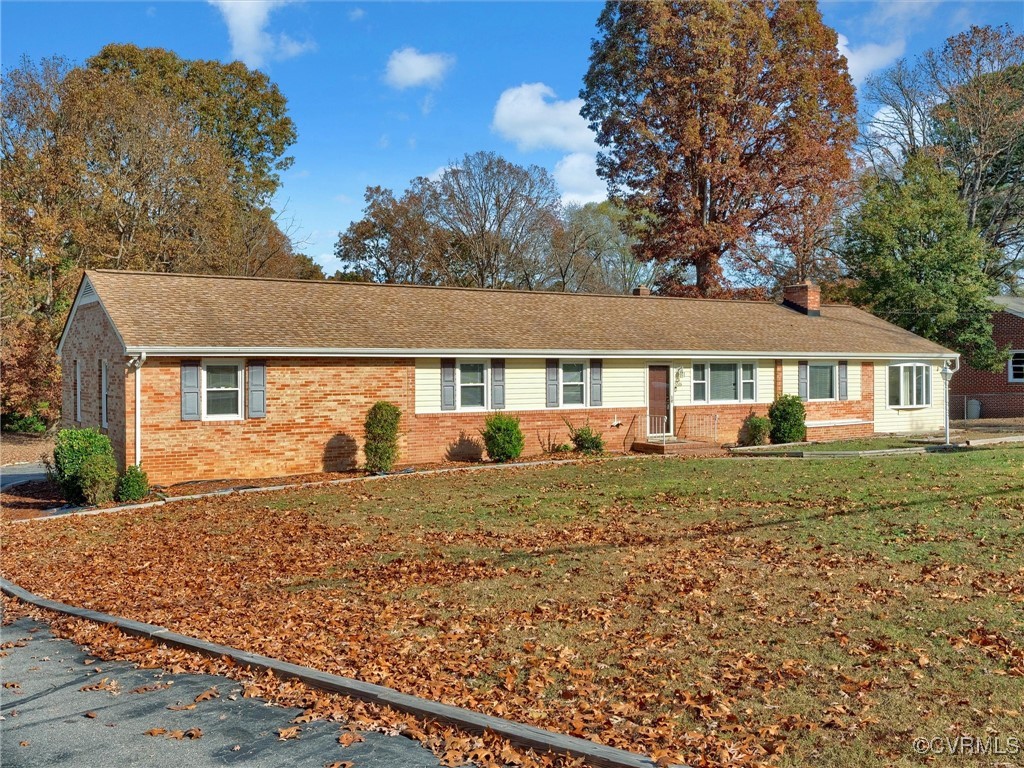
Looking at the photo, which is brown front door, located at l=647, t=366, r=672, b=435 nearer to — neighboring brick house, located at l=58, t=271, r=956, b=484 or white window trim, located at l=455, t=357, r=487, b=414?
neighboring brick house, located at l=58, t=271, r=956, b=484

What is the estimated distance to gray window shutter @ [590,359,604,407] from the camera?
2338 cm

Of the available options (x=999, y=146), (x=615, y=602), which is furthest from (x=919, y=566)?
(x=999, y=146)

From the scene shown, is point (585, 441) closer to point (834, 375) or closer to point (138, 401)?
point (834, 375)

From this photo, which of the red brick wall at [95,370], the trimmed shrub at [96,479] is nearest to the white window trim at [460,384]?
the red brick wall at [95,370]

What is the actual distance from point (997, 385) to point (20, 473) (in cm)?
3858

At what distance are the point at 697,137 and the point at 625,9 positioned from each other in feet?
25.0

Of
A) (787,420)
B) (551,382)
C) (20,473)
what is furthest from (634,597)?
(20,473)

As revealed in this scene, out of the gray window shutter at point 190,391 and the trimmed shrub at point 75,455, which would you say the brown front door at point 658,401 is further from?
the trimmed shrub at point 75,455

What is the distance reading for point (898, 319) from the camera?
36.2m

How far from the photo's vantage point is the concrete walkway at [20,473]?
21.0 m

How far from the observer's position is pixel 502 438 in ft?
68.4

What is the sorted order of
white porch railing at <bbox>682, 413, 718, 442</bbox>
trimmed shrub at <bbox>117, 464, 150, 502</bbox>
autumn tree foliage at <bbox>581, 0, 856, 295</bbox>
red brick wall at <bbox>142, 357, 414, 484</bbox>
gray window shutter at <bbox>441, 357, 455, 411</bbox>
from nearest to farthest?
1. trimmed shrub at <bbox>117, 464, 150, 502</bbox>
2. red brick wall at <bbox>142, 357, 414, 484</bbox>
3. gray window shutter at <bbox>441, 357, 455, 411</bbox>
4. white porch railing at <bbox>682, 413, 718, 442</bbox>
5. autumn tree foliage at <bbox>581, 0, 856, 295</bbox>

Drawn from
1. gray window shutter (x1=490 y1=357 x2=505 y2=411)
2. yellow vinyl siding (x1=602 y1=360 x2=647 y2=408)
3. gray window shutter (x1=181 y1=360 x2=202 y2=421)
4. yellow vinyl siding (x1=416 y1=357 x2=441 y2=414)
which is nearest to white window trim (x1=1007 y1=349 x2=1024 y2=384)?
yellow vinyl siding (x1=602 y1=360 x2=647 y2=408)

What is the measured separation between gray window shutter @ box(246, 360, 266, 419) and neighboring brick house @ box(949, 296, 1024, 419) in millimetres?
31527
